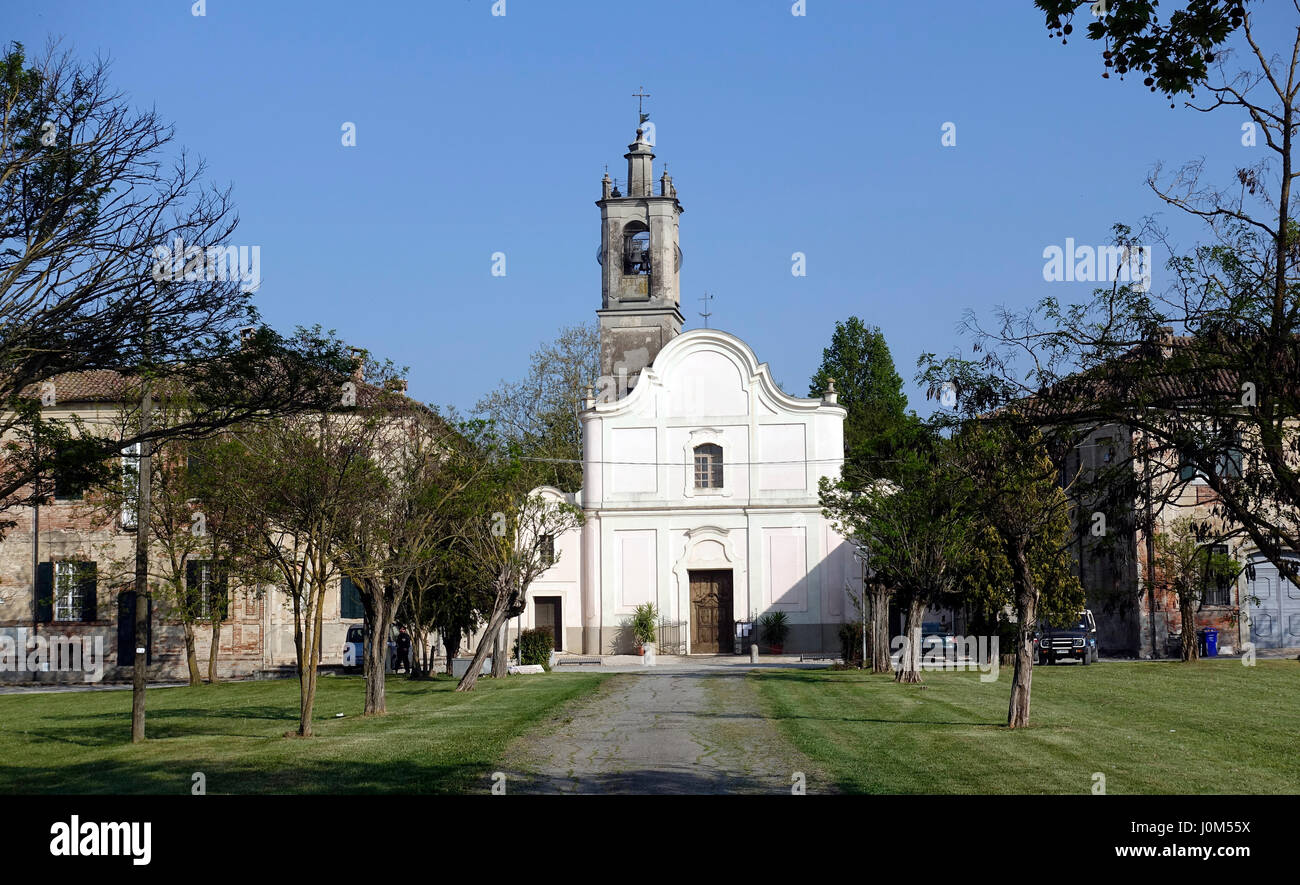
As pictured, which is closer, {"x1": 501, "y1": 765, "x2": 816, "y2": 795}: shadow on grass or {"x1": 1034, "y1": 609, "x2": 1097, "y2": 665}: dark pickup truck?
{"x1": 501, "y1": 765, "x2": 816, "y2": 795}: shadow on grass

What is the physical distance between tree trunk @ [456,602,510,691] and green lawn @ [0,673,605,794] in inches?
11.7

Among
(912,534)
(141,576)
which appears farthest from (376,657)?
(912,534)

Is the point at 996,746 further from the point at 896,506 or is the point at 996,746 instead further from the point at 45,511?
the point at 45,511

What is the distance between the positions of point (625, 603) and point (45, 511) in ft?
62.9

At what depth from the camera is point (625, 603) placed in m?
45.6

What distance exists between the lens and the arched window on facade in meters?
Answer: 46.2

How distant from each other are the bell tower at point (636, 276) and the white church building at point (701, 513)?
132 inches

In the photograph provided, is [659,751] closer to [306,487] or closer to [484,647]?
[306,487]

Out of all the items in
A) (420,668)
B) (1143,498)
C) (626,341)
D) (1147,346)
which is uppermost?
(626,341)

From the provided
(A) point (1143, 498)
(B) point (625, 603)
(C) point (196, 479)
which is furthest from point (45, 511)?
(A) point (1143, 498)

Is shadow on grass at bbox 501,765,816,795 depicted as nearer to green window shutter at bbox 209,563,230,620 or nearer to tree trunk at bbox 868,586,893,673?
tree trunk at bbox 868,586,893,673

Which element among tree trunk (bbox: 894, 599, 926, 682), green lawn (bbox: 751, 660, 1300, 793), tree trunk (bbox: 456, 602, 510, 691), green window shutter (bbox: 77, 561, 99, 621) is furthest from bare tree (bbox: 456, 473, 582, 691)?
green window shutter (bbox: 77, 561, 99, 621)
